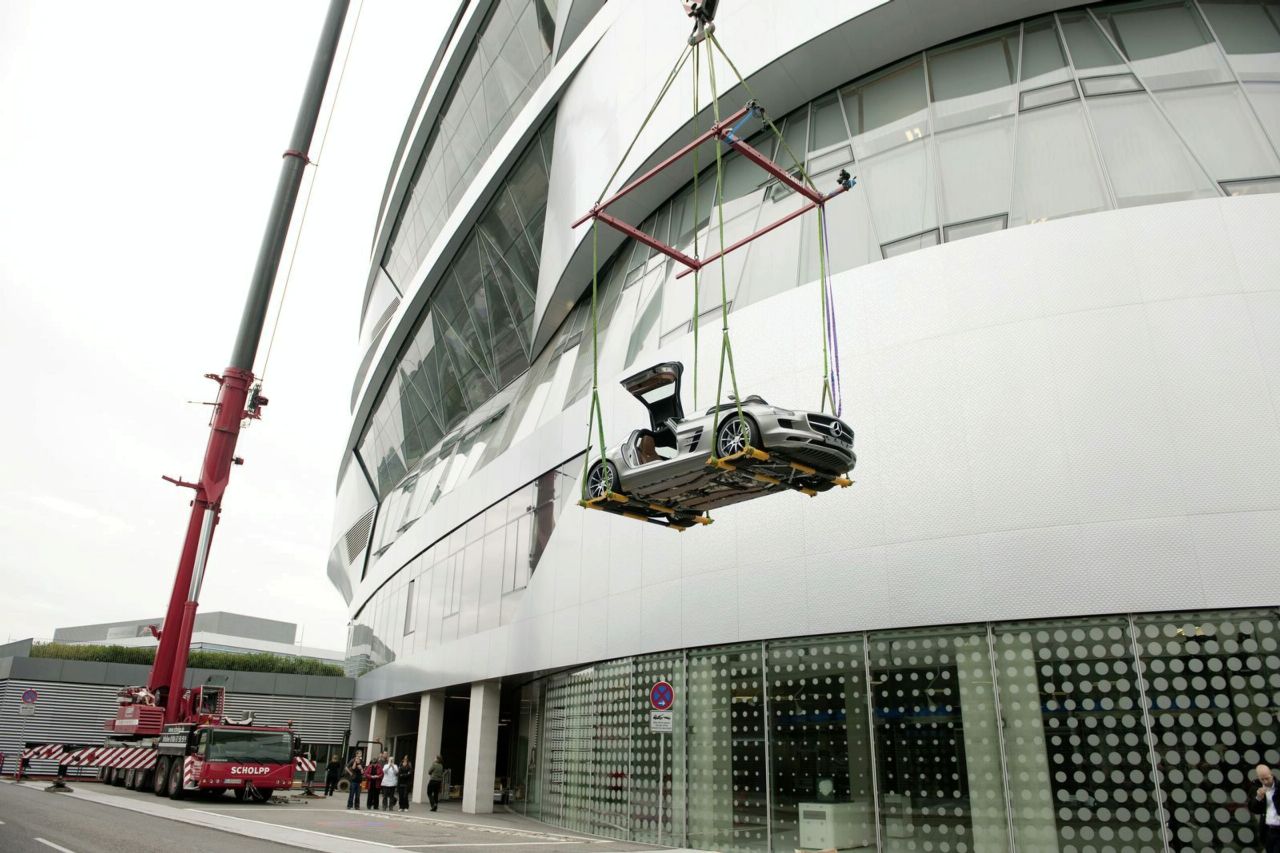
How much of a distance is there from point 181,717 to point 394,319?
683 inches

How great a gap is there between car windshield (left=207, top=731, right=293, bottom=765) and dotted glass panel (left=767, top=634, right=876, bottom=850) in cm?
1525

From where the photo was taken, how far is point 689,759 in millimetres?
14648

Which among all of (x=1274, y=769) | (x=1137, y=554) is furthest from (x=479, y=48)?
(x=1274, y=769)

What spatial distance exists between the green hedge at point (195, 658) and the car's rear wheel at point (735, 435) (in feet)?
122

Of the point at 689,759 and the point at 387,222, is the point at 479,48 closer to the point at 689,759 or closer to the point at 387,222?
→ the point at 387,222

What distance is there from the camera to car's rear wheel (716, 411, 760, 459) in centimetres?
971

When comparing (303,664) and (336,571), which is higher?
(336,571)

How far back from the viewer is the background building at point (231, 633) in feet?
312

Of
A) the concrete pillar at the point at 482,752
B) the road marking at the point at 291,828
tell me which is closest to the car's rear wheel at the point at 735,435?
the road marking at the point at 291,828

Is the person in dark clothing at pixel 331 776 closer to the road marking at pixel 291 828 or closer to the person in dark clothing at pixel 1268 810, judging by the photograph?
the road marking at pixel 291 828

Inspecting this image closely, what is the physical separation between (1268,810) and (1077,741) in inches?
78.2

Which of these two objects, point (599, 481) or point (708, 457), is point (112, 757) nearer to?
point (599, 481)

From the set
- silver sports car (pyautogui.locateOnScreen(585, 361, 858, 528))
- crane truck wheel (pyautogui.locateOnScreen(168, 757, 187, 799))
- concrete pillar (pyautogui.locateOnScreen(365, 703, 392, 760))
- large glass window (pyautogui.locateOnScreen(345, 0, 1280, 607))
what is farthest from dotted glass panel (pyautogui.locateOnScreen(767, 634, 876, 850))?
concrete pillar (pyautogui.locateOnScreen(365, 703, 392, 760))

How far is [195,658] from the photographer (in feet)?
141
